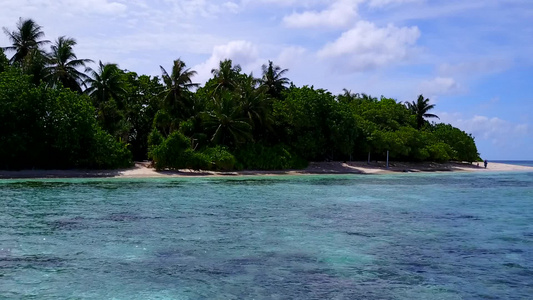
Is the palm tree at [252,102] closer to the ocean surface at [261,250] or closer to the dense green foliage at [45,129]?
the dense green foliage at [45,129]

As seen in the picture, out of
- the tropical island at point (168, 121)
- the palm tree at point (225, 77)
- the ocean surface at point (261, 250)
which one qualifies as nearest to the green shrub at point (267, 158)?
the tropical island at point (168, 121)

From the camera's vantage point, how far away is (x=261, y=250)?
11.0m

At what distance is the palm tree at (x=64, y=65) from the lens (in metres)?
40.8

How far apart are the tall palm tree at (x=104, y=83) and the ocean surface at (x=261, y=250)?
22.9 meters

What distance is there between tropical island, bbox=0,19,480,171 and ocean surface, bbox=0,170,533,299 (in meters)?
15.6

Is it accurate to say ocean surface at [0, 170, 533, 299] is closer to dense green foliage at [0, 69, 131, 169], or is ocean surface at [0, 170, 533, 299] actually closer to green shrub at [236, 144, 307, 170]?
dense green foliage at [0, 69, 131, 169]

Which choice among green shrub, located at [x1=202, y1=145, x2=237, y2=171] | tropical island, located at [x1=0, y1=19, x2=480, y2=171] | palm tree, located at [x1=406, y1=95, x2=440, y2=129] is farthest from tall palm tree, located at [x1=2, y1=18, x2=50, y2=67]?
palm tree, located at [x1=406, y1=95, x2=440, y2=129]

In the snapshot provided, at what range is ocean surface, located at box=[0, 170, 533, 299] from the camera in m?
7.91

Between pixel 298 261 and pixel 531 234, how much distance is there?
8323 millimetres

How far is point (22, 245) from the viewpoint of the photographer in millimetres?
11422

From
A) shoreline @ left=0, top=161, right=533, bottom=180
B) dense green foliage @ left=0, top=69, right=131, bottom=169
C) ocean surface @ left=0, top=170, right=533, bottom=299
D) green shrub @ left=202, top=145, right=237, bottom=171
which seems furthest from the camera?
green shrub @ left=202, top=145, right=237, bottom=171

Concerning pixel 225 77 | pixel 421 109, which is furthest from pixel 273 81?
pixel 421 109

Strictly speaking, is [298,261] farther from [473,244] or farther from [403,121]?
[403,121]

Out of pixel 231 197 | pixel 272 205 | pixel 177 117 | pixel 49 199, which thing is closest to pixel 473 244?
pixel 272 205
